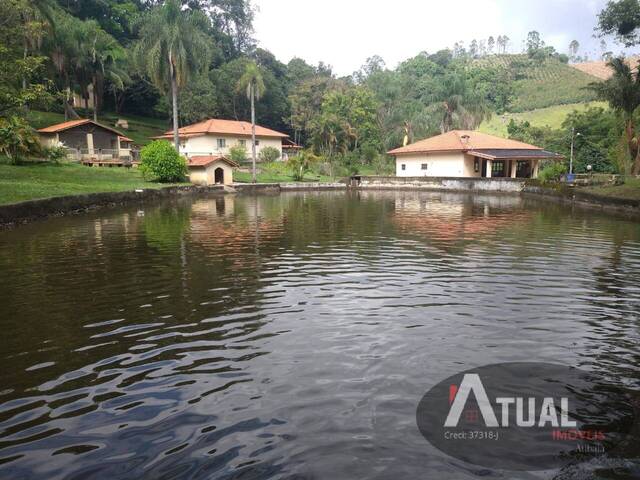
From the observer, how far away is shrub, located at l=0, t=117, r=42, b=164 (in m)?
35.3

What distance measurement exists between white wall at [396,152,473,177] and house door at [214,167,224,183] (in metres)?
24.4

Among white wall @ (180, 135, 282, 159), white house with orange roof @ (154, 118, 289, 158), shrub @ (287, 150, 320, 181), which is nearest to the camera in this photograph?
shrub @ (287, 150, 320, 181)

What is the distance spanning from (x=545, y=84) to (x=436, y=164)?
269ft

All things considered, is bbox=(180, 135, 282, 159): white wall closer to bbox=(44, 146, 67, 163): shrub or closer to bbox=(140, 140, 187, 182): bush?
bbox=(140, 140, 187, 182): bush

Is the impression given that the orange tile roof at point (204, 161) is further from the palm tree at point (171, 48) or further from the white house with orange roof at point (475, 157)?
the white house with orange roof at point (475, 157)

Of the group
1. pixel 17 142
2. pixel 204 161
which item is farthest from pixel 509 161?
pixel 17 142

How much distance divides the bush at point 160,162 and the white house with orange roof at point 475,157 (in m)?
28.8

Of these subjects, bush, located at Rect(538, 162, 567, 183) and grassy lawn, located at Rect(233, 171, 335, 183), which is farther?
grassy lawn, located at Rect(233, 171, 335, 183)

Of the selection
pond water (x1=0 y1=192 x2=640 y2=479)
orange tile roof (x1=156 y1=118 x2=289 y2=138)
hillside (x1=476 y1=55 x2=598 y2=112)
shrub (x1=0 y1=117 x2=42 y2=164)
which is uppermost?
hillside (x1=476 y1=55 x2=598 y2=112)

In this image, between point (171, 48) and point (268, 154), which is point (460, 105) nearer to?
point (268, 154)

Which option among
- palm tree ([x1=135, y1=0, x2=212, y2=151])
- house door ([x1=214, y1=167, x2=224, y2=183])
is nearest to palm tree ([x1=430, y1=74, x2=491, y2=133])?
palm tree ([x1=135, y1=0, x2=212, y2=151])

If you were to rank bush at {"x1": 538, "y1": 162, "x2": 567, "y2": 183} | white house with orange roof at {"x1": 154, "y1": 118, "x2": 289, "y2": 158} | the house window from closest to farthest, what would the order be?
bush at {"x1": 538, "y1": 162, "x2": 567, "y2": 183} → the house window → white house with orange roof at {"x1": 154, "y1": 118, "x2": 289, "y2": 158}

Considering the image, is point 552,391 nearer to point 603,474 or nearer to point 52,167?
point 603,474

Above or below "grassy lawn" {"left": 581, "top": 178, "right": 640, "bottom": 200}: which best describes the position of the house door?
above
